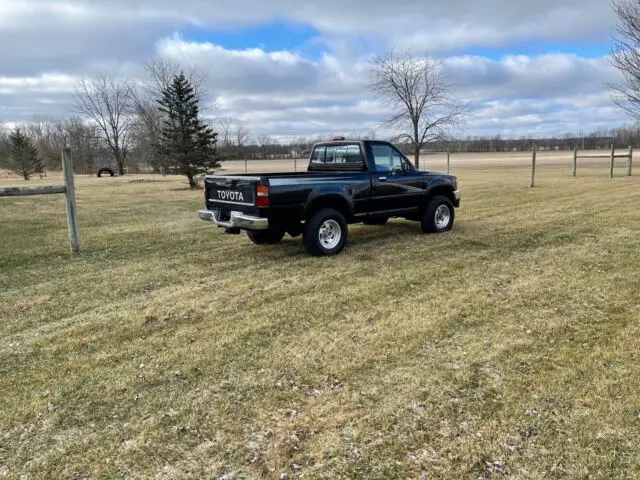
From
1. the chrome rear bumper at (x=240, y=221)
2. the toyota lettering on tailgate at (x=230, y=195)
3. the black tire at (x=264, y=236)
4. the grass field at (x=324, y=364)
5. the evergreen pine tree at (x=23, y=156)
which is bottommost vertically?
the grass field at (x=324, y=364)

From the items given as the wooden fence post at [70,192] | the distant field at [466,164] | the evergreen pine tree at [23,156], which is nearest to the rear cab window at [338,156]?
the wooden fence post at [70,192]

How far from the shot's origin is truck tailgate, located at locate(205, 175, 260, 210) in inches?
269

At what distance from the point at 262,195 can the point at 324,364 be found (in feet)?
11.0

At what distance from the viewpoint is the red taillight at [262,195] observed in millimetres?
6684

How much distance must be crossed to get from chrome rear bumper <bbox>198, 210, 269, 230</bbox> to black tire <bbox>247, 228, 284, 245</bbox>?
919 mm

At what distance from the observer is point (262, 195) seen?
6.70 metres

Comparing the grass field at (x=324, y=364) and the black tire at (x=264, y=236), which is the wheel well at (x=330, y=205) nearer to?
the grass field at (x=324, y=364)

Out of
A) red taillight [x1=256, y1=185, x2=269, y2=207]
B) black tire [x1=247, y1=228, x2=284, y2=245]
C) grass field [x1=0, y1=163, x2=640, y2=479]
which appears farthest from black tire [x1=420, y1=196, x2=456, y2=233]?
red taillight [x1=256, y1=185, x2=269, y2=207]

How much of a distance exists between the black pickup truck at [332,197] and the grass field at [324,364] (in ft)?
1.95

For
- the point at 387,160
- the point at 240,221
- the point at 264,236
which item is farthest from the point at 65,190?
the point at 387,160

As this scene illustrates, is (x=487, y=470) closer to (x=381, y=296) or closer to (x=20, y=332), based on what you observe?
(x=381, y=296)

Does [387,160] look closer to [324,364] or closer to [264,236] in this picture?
[264,236]

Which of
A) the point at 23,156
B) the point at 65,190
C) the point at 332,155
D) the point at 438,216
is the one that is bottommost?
the point at 438,216

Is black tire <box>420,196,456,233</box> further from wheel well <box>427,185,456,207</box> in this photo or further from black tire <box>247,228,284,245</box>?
black tire <box>247,228,284,245</box>
